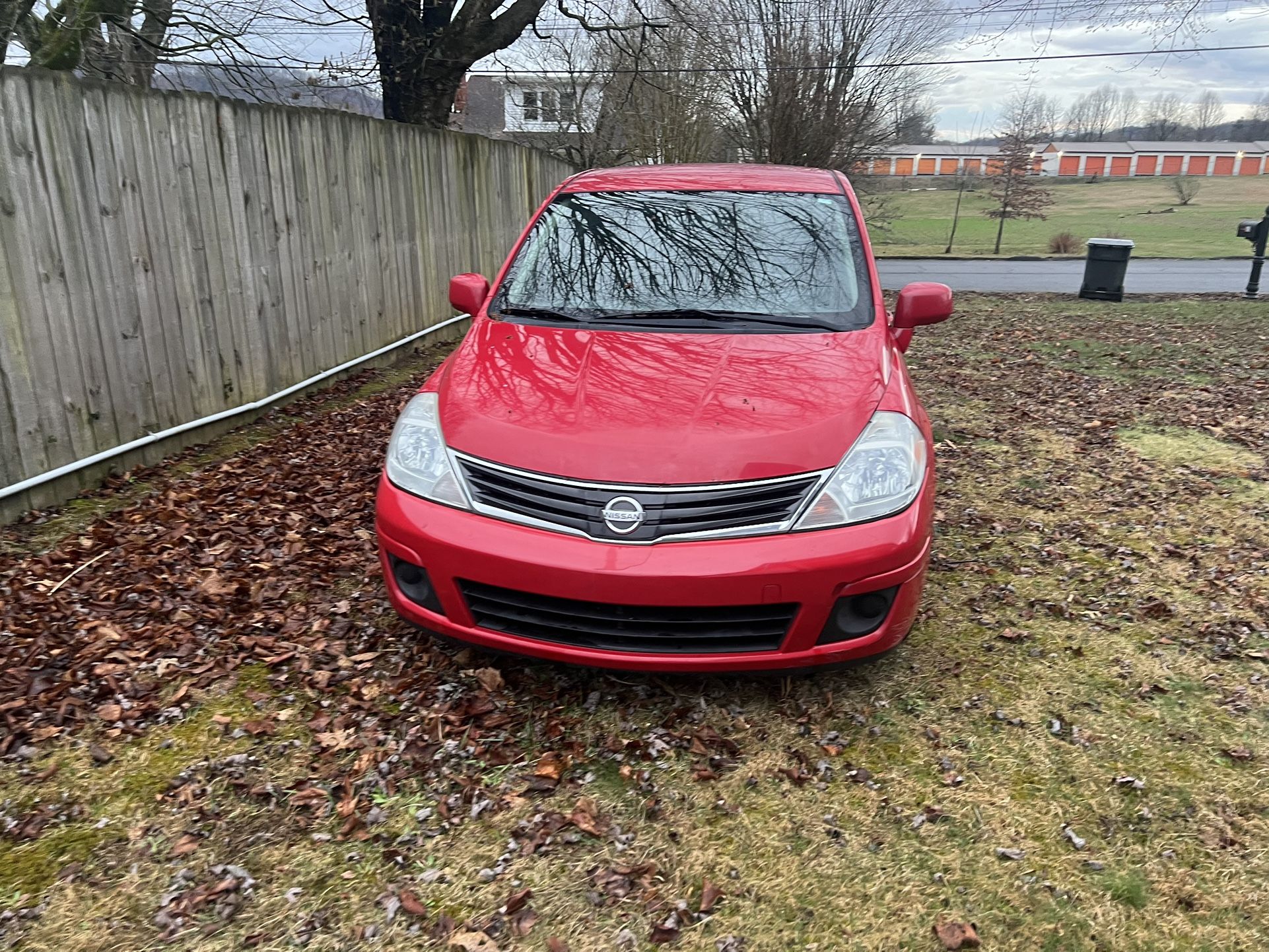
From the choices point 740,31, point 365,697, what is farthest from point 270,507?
point 740,31

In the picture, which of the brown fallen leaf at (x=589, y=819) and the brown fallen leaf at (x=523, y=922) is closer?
the brown fallen leaf at (x=523, y=922)

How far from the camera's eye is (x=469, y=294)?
14.4ft

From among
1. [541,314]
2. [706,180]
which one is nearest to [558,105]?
[706,180]

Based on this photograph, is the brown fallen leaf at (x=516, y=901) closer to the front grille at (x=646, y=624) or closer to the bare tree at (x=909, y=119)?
the front grille at (x=646, y=624)

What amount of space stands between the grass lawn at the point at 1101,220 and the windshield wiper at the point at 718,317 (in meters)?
25.0

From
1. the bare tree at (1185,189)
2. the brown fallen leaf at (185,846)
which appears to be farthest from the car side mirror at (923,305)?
the bare tree at (1185,189)

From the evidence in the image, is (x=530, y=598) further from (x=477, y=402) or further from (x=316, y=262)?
(x=316, y=262)

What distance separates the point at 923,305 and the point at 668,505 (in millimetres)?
2032

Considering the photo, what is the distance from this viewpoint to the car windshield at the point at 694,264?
3.84 metres

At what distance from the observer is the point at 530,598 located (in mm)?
2877

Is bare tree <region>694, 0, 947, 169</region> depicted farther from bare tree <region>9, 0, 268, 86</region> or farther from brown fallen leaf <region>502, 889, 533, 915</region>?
brown fallen leaf <region>502, 889, 533, 915</region>

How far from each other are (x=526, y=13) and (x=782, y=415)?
9807mm

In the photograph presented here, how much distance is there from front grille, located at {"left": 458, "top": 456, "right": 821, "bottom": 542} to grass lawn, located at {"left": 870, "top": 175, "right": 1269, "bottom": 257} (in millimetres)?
26098

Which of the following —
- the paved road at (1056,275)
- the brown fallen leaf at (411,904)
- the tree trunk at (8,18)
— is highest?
the tree trunk at (8,18)
